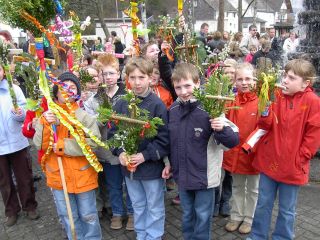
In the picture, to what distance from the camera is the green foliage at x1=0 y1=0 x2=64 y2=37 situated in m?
3.04

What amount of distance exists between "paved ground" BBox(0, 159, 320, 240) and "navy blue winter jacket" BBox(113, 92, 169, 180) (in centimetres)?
98

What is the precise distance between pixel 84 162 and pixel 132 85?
93cm

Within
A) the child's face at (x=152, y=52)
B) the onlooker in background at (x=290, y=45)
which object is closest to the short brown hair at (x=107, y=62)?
the child's face at (x=152, y=52)

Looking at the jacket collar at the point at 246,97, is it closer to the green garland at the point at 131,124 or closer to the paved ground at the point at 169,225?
the green garland at the point at 131,124

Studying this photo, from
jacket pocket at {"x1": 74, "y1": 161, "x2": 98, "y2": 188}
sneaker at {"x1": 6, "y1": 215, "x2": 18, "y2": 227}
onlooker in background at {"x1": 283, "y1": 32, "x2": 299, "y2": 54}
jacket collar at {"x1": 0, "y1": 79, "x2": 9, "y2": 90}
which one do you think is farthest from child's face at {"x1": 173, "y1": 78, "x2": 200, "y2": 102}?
onlooker in background at {"x1": 283, "y1": 32, "x2": 299, "y2": 54}

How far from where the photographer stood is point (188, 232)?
3.49 meters

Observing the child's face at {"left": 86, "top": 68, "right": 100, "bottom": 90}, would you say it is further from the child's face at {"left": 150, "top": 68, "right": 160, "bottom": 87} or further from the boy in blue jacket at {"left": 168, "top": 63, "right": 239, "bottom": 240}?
the boy in blue jacket at {"left": 168, "top": 63, "right": 239, "bottom": 240}

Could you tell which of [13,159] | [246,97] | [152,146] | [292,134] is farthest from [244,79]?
[13,159]

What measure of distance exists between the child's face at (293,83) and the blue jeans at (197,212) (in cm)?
119

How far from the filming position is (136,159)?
326 centimetres

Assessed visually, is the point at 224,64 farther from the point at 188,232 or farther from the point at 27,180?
the point at 27,180

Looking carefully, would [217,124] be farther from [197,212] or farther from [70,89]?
[70,89]

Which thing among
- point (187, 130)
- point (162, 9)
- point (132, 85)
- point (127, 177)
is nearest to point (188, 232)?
point (127, 177)

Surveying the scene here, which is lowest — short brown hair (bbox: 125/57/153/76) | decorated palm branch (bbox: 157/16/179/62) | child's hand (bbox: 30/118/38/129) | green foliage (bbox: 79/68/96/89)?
child's hand (bbox: 30/118/38/129)
